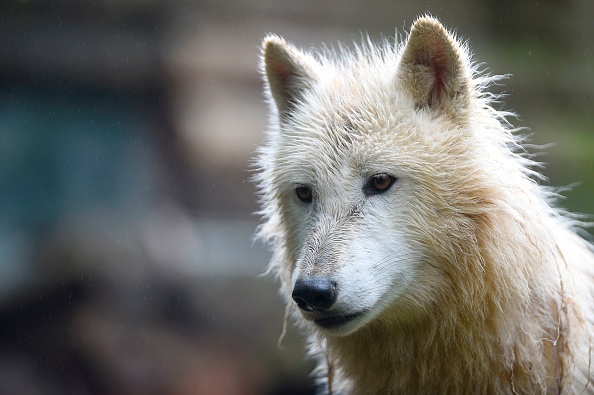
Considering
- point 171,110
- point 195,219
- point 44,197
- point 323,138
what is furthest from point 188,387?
point 323,138

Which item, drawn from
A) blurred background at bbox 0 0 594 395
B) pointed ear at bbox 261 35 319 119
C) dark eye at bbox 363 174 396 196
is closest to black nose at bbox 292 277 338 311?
dark eye at bbox 363 174 396 196

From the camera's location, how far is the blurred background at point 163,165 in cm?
543

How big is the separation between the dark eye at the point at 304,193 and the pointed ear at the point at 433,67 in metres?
0.58

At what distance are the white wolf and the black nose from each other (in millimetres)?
81

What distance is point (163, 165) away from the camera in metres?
6.16

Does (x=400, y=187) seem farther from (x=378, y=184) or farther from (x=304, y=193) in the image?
(x=304, y=193)

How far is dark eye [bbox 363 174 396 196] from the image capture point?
2.82 meters

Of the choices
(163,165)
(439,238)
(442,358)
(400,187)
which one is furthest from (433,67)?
(163,165)

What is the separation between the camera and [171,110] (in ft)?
20.5

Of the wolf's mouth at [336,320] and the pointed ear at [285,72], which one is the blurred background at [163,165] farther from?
the wolf's mouth at [336,320]

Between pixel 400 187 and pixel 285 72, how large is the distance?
90 cm

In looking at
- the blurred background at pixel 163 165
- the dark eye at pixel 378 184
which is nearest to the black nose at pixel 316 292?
the dark eye at pixel 378 184

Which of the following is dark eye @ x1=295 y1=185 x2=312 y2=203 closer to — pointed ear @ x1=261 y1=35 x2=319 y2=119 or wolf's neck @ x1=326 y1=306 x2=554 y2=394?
pointed ear @ x1=261 y1=35 x2=319 y2=119

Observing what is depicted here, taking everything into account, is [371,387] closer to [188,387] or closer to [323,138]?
[323,138]
